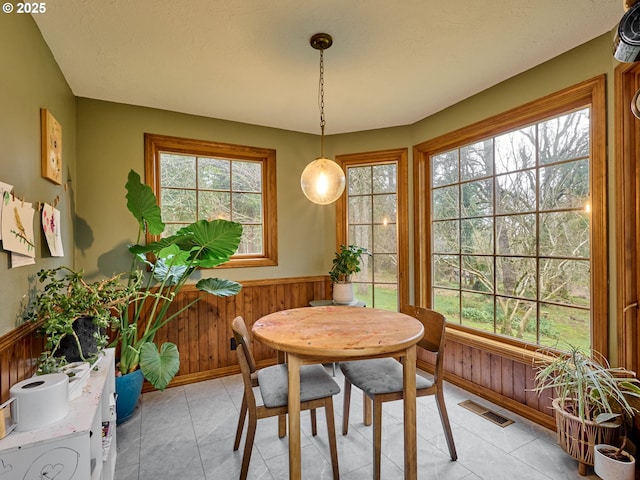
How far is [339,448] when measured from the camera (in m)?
2.00

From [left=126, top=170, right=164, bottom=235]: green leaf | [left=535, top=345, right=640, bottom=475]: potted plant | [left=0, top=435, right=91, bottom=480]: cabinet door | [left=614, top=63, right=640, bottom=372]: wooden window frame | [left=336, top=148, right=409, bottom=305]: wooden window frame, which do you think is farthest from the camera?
[left=336, top=148, right=409, bottom=305]: wooden window frame

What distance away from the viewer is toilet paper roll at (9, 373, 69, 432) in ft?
3.55

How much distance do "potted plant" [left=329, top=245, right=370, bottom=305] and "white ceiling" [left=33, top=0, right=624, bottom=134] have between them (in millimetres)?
1398

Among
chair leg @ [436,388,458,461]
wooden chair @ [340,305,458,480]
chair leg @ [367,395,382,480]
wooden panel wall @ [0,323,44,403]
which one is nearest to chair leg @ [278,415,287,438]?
wooden chair @ [340,305,458,480]

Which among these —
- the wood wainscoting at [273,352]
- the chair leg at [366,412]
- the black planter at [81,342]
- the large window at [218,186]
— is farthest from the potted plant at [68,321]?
the chair leg at [366,412]

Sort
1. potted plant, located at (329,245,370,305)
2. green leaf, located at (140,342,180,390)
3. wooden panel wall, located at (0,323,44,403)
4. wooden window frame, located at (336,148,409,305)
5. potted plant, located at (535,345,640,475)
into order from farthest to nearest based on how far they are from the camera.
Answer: wooden window frame, located at (336,148,409,305) < potted plant, located at (329,245,370,305) < green leaf, located at (140,342,180,390) < potted plant, located at (535,345,640,475) < wooden panel wall, located at (0,323,44,403)

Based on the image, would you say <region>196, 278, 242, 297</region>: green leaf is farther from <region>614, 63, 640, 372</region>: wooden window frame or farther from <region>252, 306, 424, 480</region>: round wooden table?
<region>614, 63, 640, 372</region>: wooden window frame

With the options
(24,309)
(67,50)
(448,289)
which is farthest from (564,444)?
(67,50)

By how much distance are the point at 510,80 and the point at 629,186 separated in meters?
1.14

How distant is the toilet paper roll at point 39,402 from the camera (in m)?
1.08

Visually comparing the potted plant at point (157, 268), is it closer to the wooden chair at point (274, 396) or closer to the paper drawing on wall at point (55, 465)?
the wooden chair at point (274, 396)

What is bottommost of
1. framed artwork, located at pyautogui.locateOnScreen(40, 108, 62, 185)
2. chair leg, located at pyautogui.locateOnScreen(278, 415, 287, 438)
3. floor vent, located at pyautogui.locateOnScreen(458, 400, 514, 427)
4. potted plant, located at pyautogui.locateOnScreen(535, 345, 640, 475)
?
floor vent, located at pyautogui.locateOnScreen(458, 400, 514, 427)

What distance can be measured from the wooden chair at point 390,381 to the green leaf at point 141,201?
1753mm

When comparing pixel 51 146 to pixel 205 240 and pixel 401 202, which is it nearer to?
pixel 205 240
